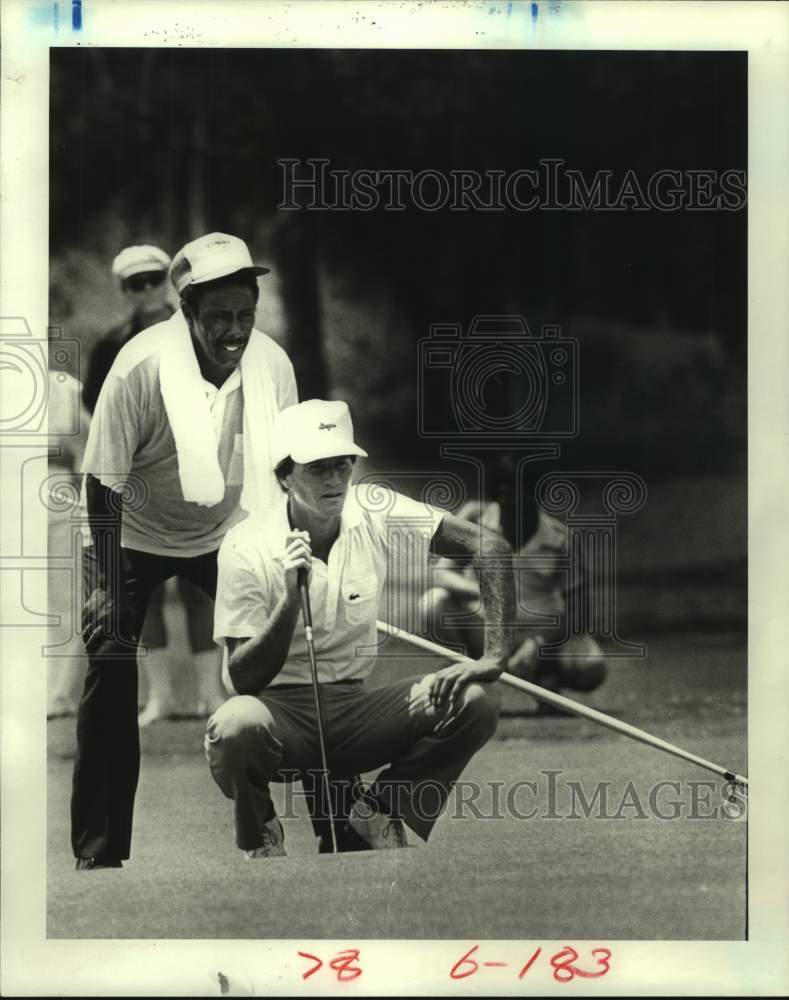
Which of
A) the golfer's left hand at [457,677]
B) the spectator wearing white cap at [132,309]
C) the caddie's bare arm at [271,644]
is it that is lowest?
the golfer's left hand at [457,677]

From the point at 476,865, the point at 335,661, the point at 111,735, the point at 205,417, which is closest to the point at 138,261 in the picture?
the point at 205,417

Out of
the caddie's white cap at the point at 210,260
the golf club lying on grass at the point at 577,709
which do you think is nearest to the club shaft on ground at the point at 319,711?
the golf club lying on grass at the point at 577,709

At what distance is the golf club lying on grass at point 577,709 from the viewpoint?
5.35 meters

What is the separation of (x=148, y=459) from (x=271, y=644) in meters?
0.75

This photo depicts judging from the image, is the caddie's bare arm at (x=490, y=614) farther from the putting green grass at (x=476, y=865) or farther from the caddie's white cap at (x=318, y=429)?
the caddie's white cap at (x=318, y=429)

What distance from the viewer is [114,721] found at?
212 inches

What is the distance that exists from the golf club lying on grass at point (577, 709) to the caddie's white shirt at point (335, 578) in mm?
128

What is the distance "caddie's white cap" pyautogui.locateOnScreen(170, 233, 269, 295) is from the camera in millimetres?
5320

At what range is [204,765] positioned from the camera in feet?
17.5

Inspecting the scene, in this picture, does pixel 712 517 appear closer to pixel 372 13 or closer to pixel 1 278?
pixel 372 13

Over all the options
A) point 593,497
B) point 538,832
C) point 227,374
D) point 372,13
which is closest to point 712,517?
point 593,497

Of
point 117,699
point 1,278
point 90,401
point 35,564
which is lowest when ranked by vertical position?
point 117,699

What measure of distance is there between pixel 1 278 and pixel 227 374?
Result: 32.6 inches

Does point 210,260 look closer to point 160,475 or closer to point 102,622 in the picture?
point 160,475
